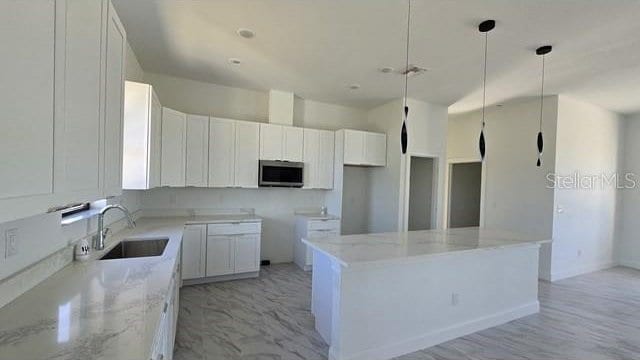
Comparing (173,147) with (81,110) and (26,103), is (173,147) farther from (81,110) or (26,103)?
(26,103)

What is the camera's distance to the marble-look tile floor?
8.13 ft

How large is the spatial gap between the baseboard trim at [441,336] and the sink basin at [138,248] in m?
1.88

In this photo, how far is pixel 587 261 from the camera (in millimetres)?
5133

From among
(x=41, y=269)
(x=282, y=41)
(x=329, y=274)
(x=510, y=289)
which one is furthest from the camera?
(x=510, y=289)

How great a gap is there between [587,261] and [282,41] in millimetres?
6413

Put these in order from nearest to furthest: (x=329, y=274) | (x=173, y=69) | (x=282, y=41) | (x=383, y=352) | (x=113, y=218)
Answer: (x=383, y=352)
(x=329, y=274)
(x=113, y=218)
(x=282, y=41)
(x=173, y=69)

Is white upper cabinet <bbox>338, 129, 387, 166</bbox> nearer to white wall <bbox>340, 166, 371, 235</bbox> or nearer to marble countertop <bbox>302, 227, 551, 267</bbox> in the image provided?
white wall <bbox>340, 166, 371, 235</bbox>

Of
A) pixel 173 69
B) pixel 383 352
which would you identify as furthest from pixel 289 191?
pixel 383 352

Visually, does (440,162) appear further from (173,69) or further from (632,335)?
(173,69)

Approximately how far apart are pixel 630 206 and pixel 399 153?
4934mm

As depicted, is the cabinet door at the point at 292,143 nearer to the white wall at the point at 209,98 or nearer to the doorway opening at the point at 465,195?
the white wall at the point at 209,98

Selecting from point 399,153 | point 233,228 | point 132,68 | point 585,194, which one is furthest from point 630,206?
point 132,68

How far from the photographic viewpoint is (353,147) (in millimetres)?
4902

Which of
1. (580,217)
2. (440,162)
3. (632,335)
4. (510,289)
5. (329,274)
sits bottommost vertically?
(632,335)
